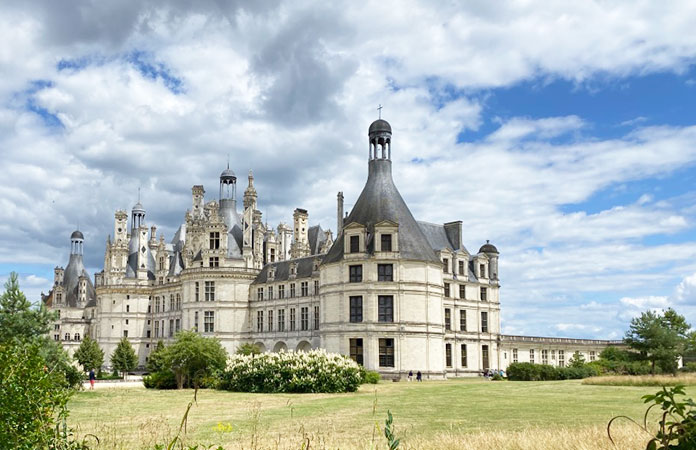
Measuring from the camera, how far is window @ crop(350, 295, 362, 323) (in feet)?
166

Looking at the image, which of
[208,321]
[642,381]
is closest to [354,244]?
[208,321]

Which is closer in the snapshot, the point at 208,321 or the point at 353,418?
the point at 353,418

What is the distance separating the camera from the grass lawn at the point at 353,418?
13453 mm

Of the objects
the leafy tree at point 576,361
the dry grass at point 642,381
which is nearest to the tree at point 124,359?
the leafy tree at point 576,361

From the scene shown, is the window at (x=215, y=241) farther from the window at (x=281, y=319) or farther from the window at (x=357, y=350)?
the window at (x=357, y=350)

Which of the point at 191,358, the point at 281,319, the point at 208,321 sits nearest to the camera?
the point at 191,358

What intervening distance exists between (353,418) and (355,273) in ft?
103

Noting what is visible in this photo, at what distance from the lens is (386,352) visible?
1971 inches

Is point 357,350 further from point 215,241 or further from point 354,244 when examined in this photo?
point 215,241

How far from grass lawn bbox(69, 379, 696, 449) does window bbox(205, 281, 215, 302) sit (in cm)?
3486

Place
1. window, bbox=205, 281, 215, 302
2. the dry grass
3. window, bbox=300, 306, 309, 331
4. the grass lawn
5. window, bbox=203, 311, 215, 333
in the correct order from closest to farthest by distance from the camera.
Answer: the grass lawn → the dry grass → window, bbox=300, 306, 309, 331 → window, bbox=203, 311, 215, 333 → window, bbox=205, 281, 215, 302

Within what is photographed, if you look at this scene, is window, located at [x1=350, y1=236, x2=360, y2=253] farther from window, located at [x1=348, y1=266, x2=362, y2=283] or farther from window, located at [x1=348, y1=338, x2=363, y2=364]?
window, located at [x1=348, y1=338, x2=363, y2=364]

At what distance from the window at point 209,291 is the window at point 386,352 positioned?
78.5 ft

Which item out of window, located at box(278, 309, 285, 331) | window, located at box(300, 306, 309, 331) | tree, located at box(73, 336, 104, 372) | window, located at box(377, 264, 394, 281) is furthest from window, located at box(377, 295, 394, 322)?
tree, located at box(73, 336, 104, 372)
